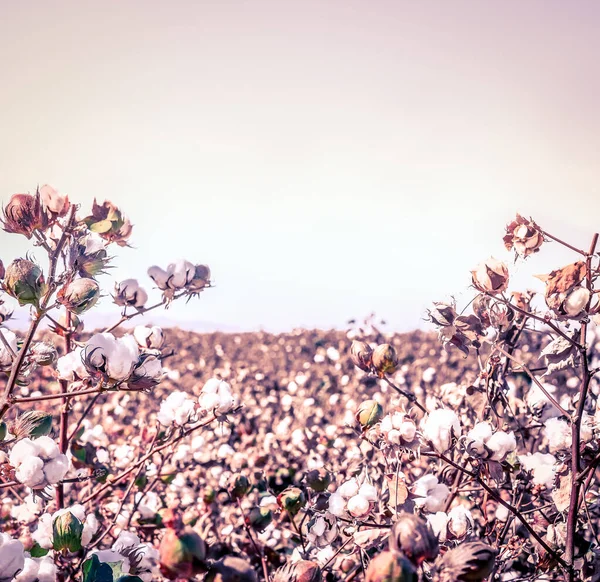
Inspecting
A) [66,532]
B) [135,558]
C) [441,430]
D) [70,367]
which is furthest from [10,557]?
[441,430]

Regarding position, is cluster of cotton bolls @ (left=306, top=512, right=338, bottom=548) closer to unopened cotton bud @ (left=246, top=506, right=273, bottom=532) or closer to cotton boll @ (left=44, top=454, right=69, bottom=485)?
unopened cotton bud @ (left=246, top=506, right=273, bottom=532)

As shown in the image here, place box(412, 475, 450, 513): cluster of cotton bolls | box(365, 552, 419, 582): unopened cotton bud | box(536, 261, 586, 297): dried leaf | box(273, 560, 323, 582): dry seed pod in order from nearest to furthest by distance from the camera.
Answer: box(365, 552, 419, 582): unopened cotton bud < box(273, 560, 323, 582): dry seed pod < box(536, 261, 586, 297): dried leaf < box(412, 475, 450, 513): cluster of cotton bolls

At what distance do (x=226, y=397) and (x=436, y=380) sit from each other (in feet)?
8.67

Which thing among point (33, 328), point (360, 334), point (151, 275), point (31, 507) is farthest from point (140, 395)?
point (33, 328)

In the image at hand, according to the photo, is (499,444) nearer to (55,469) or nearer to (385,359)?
(385,359)

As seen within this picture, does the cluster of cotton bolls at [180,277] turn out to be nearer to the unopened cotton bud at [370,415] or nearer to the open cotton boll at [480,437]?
the unopened cotton bud at [370,415]

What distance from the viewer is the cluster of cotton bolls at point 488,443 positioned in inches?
45.0

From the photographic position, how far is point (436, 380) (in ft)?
12.8

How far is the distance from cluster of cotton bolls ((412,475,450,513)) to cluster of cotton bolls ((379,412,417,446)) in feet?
0.51

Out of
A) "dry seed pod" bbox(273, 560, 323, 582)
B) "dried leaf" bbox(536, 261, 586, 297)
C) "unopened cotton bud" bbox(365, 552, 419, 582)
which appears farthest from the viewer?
"dried leaf" bbox(536, 261, 586, 297)

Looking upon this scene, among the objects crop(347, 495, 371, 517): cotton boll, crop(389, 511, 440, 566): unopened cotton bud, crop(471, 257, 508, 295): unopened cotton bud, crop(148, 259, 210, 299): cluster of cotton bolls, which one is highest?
crop(148, 259, 210, 299): cluster of cotton bolls

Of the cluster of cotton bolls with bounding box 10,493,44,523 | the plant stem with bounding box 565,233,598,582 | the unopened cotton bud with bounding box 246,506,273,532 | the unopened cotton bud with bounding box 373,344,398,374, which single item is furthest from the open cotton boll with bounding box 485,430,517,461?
the cluster of cotton bolls with bounding box 10,493,44,523

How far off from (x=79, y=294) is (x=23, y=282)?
16 centimetres

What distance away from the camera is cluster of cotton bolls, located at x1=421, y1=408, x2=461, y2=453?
1098 mm
